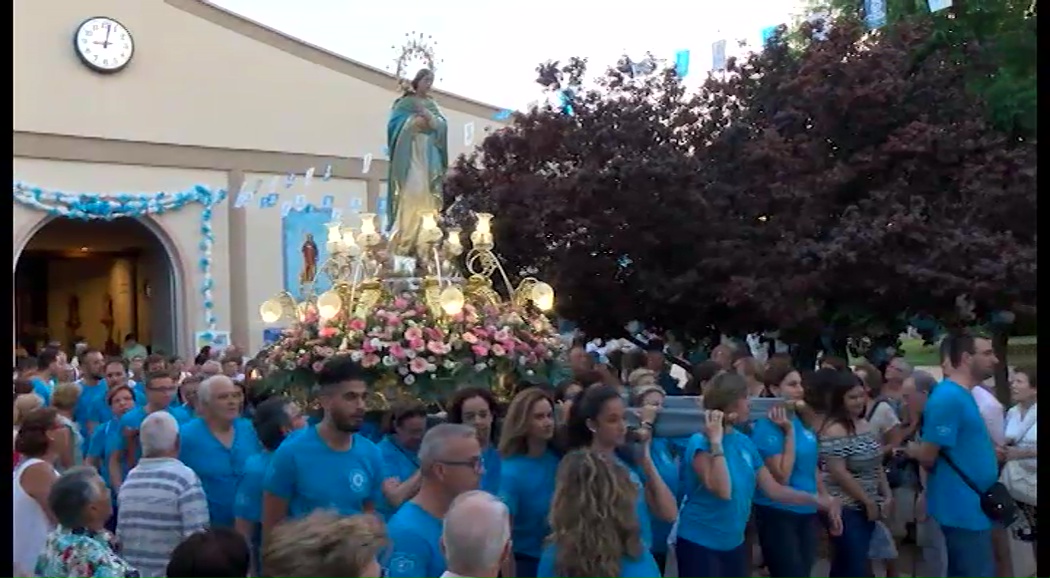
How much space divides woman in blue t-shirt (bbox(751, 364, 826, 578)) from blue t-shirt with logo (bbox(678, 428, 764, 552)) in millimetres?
414

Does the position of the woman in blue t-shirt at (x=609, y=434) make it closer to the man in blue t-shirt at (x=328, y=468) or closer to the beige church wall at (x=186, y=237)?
the man in blue t-shirt at (x=328, y=468)

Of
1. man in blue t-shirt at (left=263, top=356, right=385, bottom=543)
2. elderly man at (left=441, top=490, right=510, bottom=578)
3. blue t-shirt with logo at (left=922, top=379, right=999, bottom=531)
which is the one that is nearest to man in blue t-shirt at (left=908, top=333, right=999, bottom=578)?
blue t-shirt with logo at (left=922, top=379, right=999, bottom=531)

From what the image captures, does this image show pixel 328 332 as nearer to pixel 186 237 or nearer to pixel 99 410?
pixel 99 410

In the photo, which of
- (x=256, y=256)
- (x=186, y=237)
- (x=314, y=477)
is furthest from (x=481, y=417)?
(x=256, y=256)

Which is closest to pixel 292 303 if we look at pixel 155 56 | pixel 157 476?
pixel 157 476

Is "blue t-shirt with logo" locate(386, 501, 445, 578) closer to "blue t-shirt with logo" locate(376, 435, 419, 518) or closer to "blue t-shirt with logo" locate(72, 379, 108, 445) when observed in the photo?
"blue t-shirt with logo" locate(376, 435, 419, 518)

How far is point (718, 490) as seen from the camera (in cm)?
516

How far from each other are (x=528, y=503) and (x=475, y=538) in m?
1.72

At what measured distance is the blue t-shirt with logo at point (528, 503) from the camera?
4.91 metres

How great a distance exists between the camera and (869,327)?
543 inches

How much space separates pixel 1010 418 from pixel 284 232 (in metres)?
17.7

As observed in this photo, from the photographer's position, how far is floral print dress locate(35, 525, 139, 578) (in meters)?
3.90

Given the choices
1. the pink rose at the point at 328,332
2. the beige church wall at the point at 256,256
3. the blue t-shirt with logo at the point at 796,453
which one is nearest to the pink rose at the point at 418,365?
the pink rose at the point at 328,332

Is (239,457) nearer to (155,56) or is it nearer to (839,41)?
(839,41)
